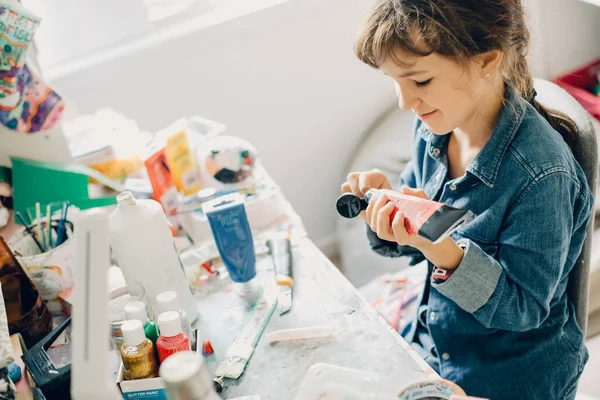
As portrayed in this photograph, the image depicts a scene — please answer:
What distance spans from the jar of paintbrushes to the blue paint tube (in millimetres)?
211

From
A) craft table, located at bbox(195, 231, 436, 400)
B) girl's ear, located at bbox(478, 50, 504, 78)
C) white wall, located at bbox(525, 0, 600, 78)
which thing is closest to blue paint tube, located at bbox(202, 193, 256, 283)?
craft table, located at bbox(195, 231, 436, 400)

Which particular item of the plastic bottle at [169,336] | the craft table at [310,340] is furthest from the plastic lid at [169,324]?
the craft table at [310,340]

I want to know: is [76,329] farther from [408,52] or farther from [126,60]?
[126,60]

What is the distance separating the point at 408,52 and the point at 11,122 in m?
0.62

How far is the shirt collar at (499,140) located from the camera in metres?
0.86

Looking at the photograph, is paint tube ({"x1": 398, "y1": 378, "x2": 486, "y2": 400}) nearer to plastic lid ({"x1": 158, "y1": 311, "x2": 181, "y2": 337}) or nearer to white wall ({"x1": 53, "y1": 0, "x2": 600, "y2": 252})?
plastic lid ({"x1": 158, "y1": 311, "x2": 181, "y2": 337})

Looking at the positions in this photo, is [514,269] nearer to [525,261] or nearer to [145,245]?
[525,261]

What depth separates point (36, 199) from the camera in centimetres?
99

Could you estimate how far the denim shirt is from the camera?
2.68 feet

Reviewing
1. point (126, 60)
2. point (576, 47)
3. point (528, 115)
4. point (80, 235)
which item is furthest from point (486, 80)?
point (576, 47)

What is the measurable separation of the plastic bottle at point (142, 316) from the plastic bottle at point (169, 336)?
1.2 inches

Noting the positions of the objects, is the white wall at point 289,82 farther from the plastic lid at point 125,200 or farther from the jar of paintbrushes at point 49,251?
the plastic lid at point 125,200

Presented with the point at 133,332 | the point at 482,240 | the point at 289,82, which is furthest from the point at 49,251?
the point at 289,82

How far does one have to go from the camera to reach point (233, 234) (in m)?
0.89
